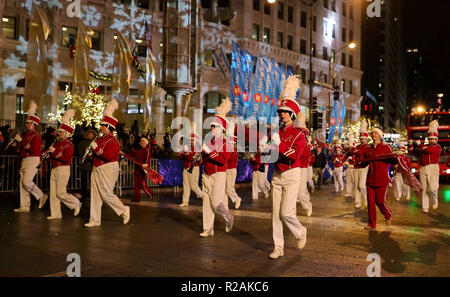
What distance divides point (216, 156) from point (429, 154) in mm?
7316

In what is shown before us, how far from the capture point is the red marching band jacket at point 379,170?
30.3 feet

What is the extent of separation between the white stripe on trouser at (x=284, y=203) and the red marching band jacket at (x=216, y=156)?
1.72 metres

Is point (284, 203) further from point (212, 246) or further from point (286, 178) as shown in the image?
point (212, 246)

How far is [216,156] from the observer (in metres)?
8.20

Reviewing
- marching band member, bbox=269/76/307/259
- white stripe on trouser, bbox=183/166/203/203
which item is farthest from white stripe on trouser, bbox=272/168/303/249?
white stripe on trouser, bbox=183/166/203/203

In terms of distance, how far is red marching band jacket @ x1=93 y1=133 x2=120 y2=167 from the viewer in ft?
29.9

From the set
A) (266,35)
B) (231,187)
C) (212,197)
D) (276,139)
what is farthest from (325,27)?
(276,139)

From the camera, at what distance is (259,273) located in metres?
5.68

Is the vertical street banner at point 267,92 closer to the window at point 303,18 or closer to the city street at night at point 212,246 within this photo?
the city street at night at point 212,246

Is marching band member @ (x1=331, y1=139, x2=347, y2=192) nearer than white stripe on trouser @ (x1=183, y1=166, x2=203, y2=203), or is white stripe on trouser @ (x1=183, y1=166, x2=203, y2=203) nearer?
white stripe on trouser @ (x1=183, y1=166, x2=203, y2=203)

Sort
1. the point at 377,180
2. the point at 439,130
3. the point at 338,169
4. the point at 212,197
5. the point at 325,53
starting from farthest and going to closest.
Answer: the point at 325,53
the point at 439,130
the point at 338,169
the point at 377,180
the point at 212,197

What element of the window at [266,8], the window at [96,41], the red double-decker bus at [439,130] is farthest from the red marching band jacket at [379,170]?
the window at [266,8]

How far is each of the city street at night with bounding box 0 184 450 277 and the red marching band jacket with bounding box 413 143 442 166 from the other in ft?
5.67

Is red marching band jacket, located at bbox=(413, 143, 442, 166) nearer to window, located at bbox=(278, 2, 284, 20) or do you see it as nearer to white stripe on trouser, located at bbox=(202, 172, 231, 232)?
white stripe on trouser, located at bbox=(202, 172, 231, 232)
